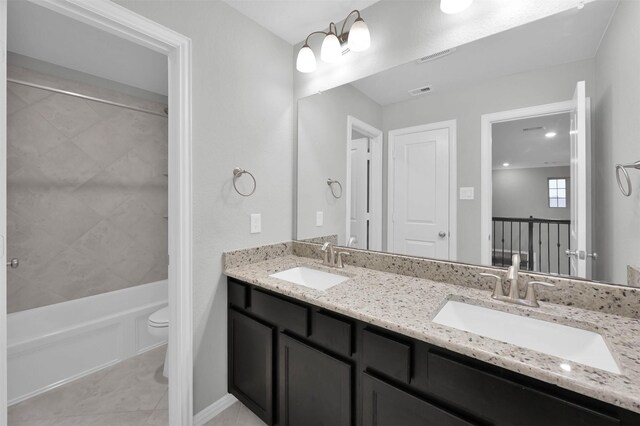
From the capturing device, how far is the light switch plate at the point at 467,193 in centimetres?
136

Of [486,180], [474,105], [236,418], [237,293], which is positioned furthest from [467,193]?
[236,418]

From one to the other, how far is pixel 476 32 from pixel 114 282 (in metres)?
3.17

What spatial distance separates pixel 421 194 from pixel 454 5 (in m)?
0.91

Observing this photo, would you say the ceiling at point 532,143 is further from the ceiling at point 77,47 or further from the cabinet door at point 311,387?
the ceiling at point 77,47

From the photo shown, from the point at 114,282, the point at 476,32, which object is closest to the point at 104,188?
the point at 114,282

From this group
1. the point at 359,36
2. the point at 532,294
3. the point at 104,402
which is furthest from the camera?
the point at 104,402

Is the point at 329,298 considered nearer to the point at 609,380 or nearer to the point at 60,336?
the point at 609,380

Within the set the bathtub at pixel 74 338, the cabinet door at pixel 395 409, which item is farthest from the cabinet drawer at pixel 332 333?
the bathtub at pixel 74 338

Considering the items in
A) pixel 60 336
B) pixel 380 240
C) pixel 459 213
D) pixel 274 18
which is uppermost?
pixel 274 18

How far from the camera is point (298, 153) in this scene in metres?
2.06

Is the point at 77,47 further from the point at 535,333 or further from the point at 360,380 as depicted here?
the point at 535,333

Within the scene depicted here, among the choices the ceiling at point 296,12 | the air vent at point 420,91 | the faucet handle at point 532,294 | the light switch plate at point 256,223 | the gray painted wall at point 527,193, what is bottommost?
the faucet handle at point 532,294

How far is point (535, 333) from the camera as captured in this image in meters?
0.98

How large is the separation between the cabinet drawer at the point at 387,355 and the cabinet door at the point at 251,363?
0.58 m
